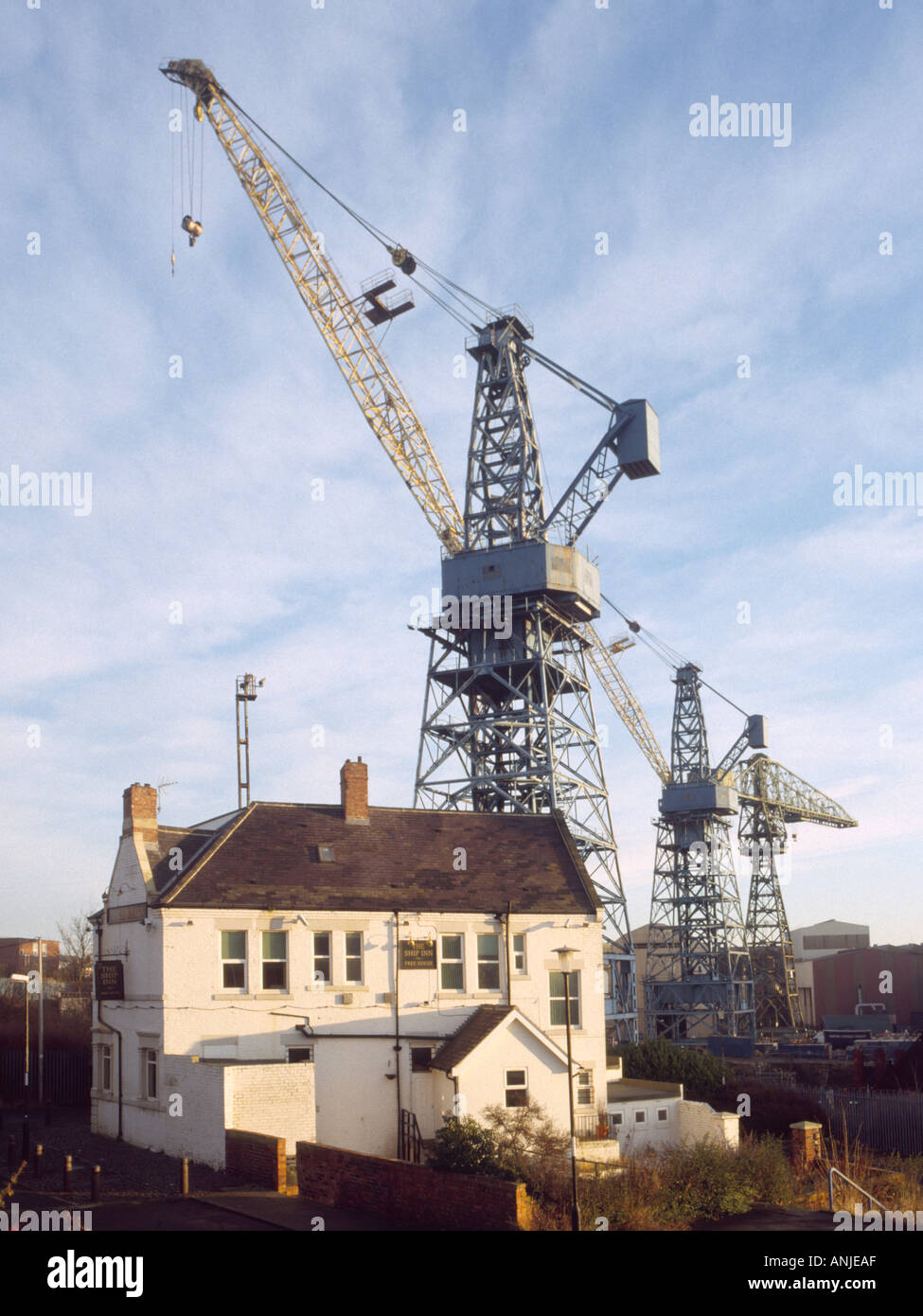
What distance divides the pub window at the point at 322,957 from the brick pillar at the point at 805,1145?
1293cm

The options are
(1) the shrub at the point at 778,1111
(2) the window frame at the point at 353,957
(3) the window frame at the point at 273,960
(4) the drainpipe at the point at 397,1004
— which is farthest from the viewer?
(1) the shrub at the point at 778,1111

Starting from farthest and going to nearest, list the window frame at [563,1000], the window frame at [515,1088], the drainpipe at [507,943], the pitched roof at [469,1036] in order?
1. the window frame at [563,1000]
2. the drainpipe at [507,943]
3. the window frame at [515,1088]
4. the pitched roof at [469,1036]

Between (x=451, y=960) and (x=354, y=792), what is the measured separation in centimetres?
593

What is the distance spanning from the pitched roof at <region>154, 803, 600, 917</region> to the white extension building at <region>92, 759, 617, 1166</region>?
7cm

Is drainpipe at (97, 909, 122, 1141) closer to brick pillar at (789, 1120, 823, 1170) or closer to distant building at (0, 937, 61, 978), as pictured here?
brick pillar at (789, 1120, 823, 1170)

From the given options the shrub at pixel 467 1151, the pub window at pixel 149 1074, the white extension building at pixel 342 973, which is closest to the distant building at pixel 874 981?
the white extension building at pixel 342 973

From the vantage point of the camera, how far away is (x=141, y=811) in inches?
1342

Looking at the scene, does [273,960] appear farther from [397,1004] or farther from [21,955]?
[21,955]

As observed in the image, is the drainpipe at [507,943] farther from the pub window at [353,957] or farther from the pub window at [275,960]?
the pub window at [275,960]

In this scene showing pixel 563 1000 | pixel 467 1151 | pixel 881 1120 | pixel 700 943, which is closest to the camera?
pixel 467 1151

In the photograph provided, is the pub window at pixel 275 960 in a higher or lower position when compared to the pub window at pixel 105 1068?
higher

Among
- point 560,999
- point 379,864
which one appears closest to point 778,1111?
point 560,999

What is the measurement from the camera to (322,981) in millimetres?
32531

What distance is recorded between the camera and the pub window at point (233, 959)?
31.7 meters
